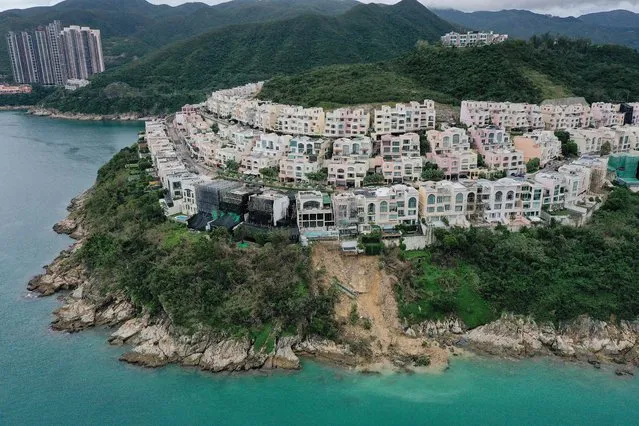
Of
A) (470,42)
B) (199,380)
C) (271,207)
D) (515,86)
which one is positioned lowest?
(199,380)

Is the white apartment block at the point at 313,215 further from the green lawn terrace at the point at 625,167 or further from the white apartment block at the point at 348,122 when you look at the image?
the green lawn terrace at the point at 625,167

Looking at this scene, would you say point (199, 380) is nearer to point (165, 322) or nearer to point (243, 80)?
point (165, 322)

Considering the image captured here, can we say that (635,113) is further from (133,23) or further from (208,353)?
(133,23)

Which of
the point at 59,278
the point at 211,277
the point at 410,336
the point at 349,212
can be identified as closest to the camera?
the point at 410,336

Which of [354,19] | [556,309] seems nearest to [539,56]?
[556,309]

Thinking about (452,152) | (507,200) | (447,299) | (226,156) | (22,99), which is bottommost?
Result: (447,299)

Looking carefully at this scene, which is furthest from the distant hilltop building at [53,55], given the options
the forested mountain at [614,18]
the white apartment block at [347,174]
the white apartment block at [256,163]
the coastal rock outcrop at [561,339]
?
the forested mountain at [614,18]

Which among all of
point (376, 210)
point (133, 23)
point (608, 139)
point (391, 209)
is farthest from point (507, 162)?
point (133, 23)
